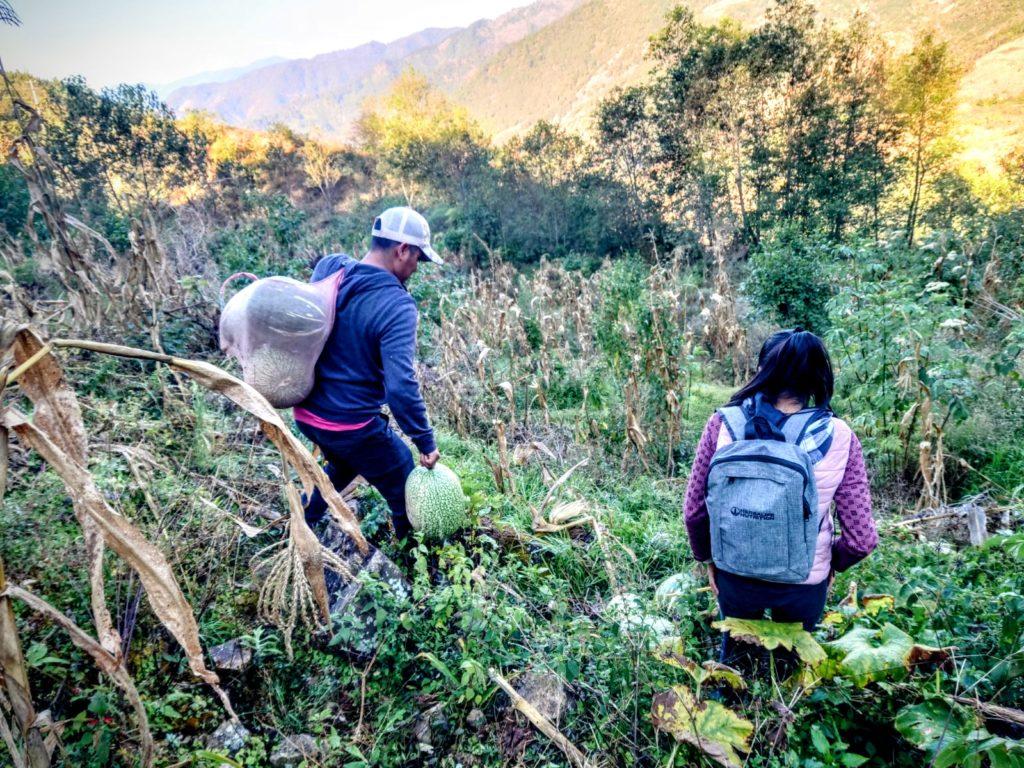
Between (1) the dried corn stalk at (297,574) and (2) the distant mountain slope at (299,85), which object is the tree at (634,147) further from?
(2) the distant mountain slope at (299,85)

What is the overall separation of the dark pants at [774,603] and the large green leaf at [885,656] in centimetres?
16

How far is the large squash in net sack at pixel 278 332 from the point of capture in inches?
72.2

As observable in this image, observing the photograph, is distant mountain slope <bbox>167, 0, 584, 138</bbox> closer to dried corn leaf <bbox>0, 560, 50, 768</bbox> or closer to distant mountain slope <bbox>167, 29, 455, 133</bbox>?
distant mountain slope <bbox>167, 29, 455, 133</bbox>

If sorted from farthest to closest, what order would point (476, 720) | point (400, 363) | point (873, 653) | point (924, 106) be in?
point (924, 106) < point (400, 363) < point (476, 720) < point (873, 653)

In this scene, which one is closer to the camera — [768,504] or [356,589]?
[768,504]

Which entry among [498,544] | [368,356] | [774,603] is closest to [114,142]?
[368,356]

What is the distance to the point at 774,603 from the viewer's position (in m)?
A: 1.65

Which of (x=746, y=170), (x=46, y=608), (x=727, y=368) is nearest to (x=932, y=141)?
(x=746, y=170)

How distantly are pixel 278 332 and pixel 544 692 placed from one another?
169 cm

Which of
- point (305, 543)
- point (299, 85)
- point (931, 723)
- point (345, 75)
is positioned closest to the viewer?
point (931, 723)

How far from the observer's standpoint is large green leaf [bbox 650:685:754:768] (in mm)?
1411

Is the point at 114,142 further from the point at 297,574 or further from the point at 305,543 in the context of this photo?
the point at 305,543

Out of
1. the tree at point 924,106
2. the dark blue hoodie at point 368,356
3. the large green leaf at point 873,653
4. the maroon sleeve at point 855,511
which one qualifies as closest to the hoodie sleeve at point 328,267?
the dark blue hoodie at point 368,356

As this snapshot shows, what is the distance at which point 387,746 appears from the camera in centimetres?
169
